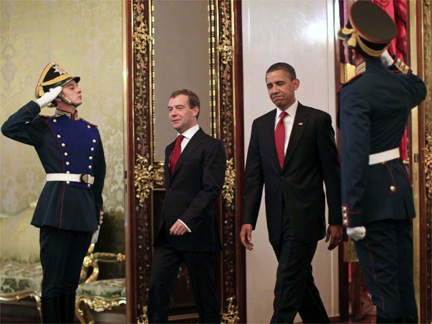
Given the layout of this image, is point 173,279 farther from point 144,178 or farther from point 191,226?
point 144,178

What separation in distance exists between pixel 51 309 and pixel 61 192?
62 centimetres

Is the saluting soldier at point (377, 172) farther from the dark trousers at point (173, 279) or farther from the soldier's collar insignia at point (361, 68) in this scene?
the dark trousers at point (173, 279)

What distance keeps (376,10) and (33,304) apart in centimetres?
304

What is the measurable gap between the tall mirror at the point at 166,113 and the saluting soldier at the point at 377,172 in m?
1.50

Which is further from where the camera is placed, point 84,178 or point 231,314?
point 231,314

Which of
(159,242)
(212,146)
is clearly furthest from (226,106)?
(159,242)

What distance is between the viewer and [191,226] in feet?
10.8

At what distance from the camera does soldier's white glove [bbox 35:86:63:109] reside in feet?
10.7

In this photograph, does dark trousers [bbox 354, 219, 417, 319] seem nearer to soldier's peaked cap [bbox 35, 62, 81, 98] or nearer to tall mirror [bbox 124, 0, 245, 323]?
tall mirror [bbox 124, 0, 245, 323]

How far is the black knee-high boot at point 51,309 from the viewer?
10.3 ft

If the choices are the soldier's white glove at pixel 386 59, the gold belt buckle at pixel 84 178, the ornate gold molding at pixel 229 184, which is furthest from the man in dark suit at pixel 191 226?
the soldier's white glove at pixel 386 59

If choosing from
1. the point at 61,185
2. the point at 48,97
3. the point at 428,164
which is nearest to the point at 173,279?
the point at 61,185

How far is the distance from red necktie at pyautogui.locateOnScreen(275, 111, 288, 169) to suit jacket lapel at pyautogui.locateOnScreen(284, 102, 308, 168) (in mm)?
53

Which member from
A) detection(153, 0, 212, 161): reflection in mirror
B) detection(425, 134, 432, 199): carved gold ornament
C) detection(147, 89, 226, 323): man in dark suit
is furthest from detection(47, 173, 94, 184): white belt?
detection(425, 134, 432, 199): carved gold ornament
